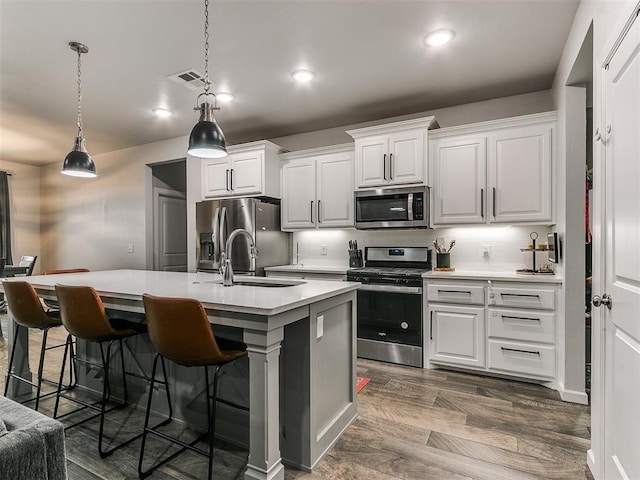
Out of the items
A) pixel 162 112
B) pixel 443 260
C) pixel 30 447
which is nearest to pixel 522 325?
pixel 443 260

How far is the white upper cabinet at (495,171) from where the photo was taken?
3.03 meters

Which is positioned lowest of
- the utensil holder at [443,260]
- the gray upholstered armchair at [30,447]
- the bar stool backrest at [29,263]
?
the gray upholstered armchair at [30,447]

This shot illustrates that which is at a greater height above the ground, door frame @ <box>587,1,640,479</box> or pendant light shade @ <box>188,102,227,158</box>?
pendant light shade @ <box>188,102,227,158</box>

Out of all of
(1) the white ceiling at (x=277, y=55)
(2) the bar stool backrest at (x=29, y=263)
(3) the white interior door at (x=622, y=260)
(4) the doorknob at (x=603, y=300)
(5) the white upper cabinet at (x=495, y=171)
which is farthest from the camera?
(2) the bar stool backrest at (x=29, y=263)

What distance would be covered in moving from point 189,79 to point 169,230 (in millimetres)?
3469

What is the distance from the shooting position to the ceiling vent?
3.06 metres

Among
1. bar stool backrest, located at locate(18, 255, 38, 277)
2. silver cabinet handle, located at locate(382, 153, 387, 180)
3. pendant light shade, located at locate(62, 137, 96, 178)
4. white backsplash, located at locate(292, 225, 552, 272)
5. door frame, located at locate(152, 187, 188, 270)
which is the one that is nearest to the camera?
pendant light shade, located at locate(62, 137, 96, 178)

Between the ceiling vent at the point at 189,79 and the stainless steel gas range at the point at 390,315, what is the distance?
2.36 m

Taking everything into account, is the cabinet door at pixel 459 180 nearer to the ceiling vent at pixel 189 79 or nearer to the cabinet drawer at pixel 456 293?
the cabinet drawer at pixel 456 293

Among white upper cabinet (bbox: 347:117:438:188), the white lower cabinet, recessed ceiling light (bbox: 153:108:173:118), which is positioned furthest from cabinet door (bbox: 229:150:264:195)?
the white lower cabinet

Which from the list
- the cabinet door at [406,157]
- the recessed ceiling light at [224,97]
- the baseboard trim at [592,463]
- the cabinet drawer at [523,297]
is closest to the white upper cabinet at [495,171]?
the cabinet door at [406,157]

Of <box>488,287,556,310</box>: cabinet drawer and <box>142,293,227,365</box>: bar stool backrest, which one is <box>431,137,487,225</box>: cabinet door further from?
<box>142,293,227,365</box>: bar stool backrest

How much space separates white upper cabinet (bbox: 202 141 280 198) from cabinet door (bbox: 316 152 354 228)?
1.97 ft

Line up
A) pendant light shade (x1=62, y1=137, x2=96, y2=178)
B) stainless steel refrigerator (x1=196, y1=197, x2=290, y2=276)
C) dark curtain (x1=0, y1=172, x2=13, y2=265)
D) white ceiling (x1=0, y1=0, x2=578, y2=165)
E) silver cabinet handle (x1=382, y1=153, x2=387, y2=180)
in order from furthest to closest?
dark curtain (x1=0, y1=172, x2=13, y2=265), stainless steel refrigerator (x1=196, y1=197, x2=290, y2=276), silver cabinet handle (x1=382, y1=153, x2=387, y2=180), pendant light shade (x1=62, y1=137, x2=96, y2=178), white ceiling (x1=0, y1=0, x2=578, y2=165)
